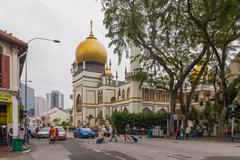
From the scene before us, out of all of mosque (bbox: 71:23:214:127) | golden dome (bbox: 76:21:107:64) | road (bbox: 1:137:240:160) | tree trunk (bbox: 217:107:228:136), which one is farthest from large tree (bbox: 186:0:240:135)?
golden dome (bbox: 76:21:107:64)

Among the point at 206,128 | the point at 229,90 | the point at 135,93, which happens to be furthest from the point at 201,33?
the point at 135,93

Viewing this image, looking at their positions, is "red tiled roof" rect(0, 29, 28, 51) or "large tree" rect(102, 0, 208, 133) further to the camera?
"large tree" rect(102, 0, 208, 133)

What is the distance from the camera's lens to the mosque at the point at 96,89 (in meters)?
79.1

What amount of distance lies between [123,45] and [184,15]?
25.9 ft

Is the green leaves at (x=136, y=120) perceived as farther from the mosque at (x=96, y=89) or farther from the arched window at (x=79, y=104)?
the arched window at (x=79, y=104)

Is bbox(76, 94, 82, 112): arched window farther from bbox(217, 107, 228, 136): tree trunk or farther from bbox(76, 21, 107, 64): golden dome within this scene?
bbox(217, 107, 228, 136): tree trunk

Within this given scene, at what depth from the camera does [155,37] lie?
3916 centimetres

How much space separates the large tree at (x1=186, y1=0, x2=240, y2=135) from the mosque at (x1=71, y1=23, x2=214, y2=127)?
130 feet

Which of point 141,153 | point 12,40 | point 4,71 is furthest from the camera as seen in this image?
point 12,40

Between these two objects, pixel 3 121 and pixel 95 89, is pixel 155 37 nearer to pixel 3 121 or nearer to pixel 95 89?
pixel 3 121

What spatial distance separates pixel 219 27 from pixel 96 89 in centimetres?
5688

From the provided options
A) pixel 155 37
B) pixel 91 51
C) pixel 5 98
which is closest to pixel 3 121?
pixel 5 98

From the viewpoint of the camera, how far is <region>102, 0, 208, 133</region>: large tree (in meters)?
34.5

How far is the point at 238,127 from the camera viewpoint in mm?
42594
